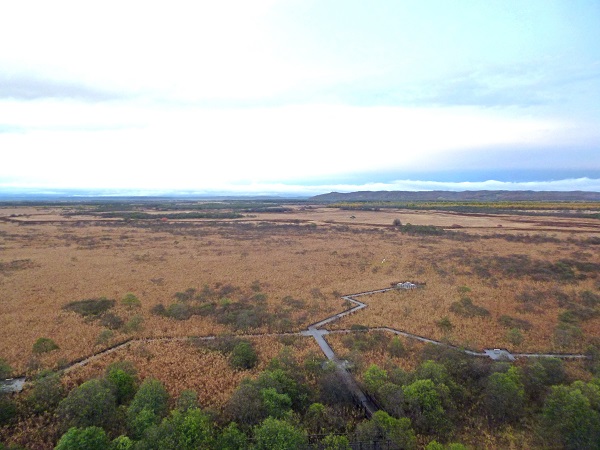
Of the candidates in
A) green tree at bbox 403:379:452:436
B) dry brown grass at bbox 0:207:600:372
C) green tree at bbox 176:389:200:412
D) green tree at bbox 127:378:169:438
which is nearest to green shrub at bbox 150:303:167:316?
dry brown grass at bbox 0:207:600:372

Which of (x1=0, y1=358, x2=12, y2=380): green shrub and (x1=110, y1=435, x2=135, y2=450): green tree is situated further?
(x1=0, y1=358, x2=12, y2=380): green shrub


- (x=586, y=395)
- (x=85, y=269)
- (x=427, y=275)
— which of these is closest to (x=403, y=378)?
(x=586, y=395)

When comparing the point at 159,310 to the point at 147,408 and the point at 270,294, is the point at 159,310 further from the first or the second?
the point at 147,408

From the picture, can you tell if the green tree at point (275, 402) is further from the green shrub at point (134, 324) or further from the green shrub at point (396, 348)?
the green shrub at point (134, 324)

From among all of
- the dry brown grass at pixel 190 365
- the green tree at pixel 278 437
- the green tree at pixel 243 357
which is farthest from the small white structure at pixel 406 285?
the green tree at pixel 278 437

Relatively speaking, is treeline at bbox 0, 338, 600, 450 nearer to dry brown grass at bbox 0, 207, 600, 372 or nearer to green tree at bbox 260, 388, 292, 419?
green tree at bbox 260, 388, 292, 419

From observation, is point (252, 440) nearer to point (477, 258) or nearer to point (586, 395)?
point (586, 395)
